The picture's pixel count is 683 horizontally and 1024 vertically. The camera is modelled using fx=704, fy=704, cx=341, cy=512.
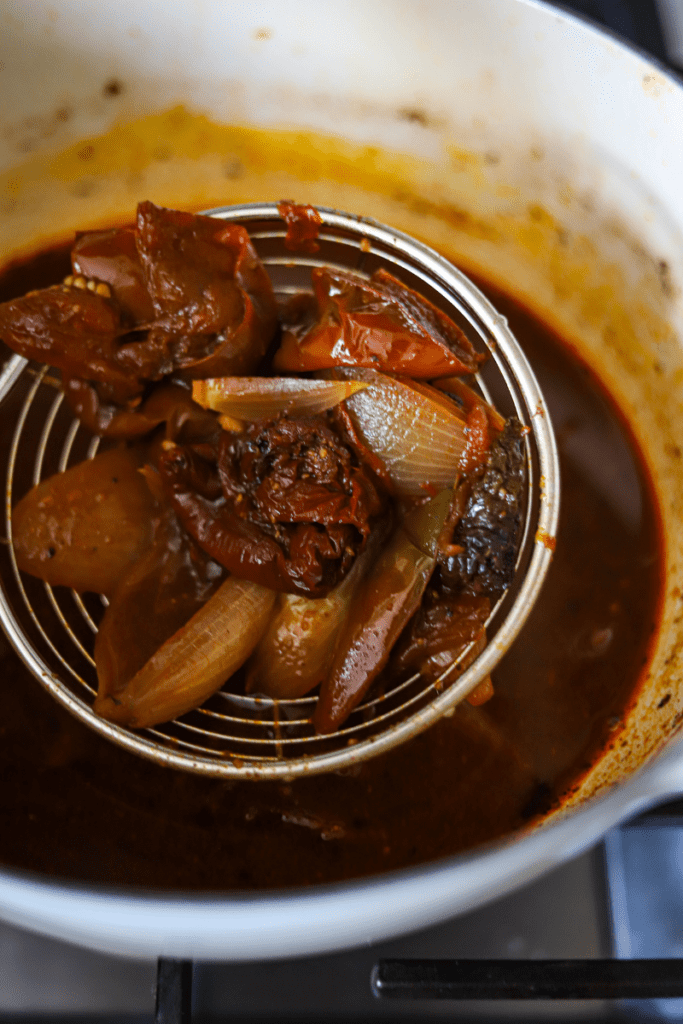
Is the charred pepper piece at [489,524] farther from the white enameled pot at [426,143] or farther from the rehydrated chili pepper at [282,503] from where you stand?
the white enameled pot at [426,143]

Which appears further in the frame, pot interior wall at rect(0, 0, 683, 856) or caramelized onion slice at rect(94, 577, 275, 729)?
pot interior wall at rect(0, 0, 683, 856)

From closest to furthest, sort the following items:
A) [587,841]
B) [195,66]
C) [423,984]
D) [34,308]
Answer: [587,841] → [423,984] → [34,308] → [195,66]

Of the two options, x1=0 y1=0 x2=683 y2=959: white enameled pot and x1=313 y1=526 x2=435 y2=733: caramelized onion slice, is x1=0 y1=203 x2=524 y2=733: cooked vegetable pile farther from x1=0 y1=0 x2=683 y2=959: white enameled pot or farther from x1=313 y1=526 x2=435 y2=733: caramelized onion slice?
x1=0 y1=0 x2=683 y2=959: white enameled pot

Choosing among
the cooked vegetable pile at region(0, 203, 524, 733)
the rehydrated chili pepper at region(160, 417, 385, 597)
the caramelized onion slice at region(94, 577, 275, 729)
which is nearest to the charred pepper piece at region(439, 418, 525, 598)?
the cooked vegetable pile at region(0, 203, 524, 733)

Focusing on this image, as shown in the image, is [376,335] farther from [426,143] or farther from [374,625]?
[426,143]

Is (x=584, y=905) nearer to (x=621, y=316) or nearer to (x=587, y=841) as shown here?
(x=587, y=841)

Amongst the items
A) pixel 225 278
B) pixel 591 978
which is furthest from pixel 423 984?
pixel 225 278
